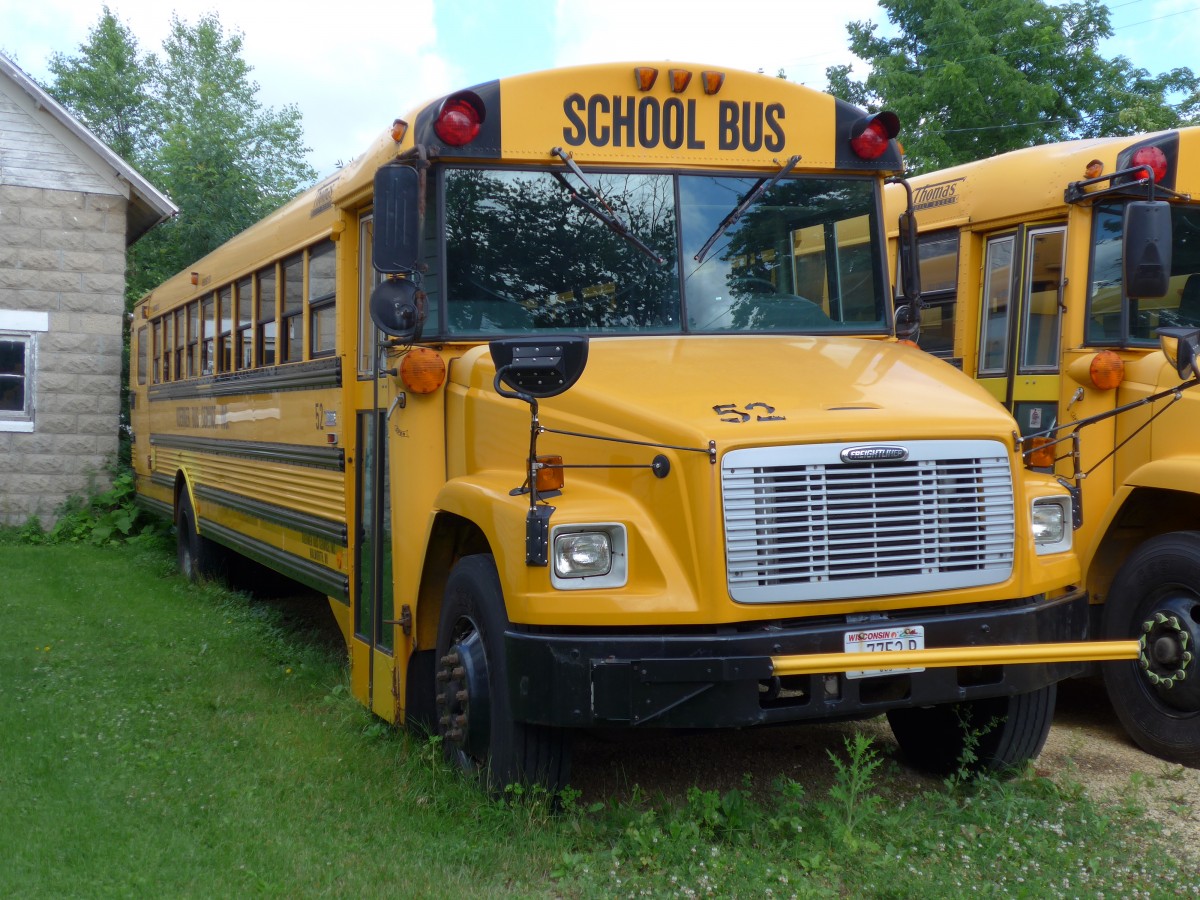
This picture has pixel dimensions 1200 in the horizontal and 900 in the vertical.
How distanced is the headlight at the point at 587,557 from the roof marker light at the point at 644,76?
1.93 meters

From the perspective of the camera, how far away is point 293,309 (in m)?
7.02

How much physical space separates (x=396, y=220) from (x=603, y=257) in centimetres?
80

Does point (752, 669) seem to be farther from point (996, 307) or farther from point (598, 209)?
point (996, 307)

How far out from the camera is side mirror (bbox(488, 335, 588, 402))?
4020mm

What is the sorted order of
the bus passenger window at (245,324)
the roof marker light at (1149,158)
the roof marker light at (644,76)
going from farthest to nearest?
the bus passenger window at (245,324) → the roof marker light at (1149,158) → the roof marker light at (644,76)

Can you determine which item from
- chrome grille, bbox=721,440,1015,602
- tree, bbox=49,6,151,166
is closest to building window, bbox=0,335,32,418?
chrome grille, bbox=721,440,1015,602

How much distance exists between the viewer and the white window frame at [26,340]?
1416 centimetres

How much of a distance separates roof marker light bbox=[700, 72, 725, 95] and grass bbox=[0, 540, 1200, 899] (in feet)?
8.23

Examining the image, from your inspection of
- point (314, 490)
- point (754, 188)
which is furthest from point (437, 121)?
point (314, 490)

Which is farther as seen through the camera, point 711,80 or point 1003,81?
point 1003,81

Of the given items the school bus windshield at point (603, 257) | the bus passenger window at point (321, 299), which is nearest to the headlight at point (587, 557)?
the school bus windshield at point (603, 257)

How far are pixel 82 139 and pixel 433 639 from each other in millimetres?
11416

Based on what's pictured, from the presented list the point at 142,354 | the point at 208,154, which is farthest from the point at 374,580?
the point at 208,154

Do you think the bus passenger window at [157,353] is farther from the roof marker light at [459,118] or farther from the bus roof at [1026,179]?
the roof marker light at [459,118]
